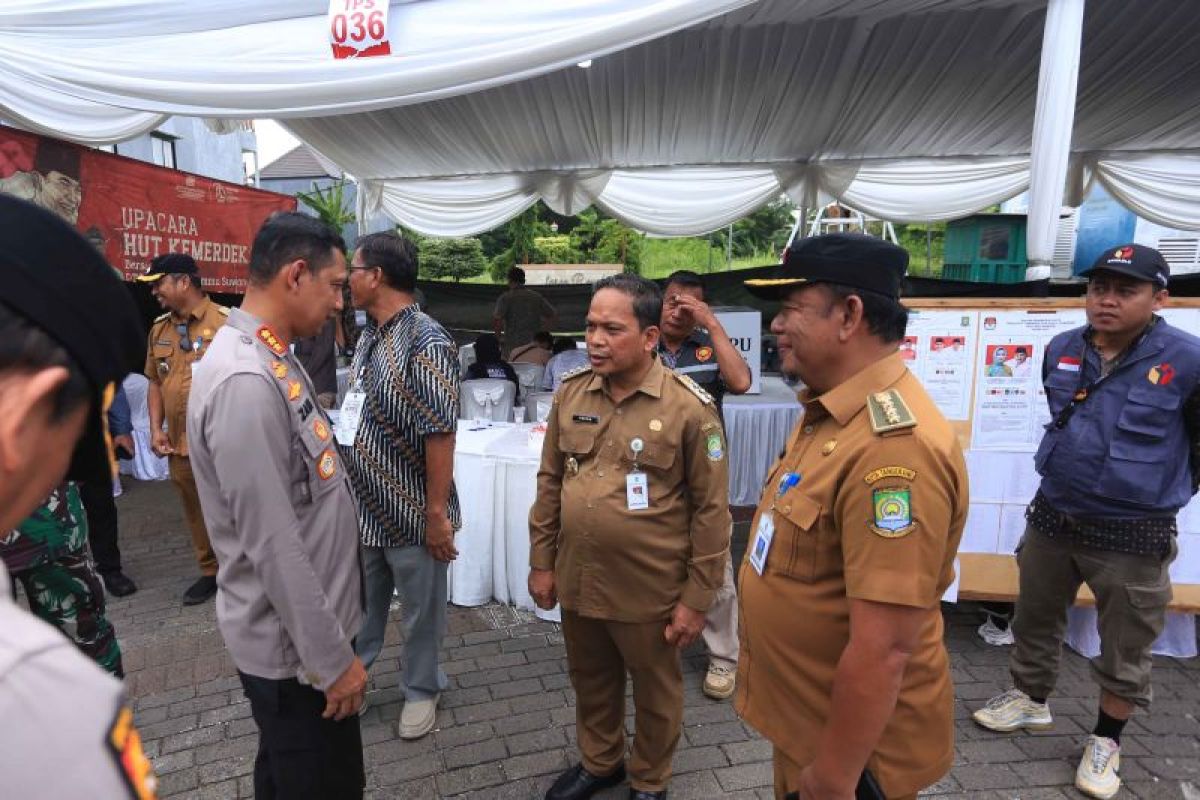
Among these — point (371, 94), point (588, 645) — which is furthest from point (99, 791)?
point (371, 94)

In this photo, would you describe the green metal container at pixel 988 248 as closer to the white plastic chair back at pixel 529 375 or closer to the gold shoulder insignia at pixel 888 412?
the white plastic chair back at pixel 529 375

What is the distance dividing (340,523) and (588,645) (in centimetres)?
103

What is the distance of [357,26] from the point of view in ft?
10.9

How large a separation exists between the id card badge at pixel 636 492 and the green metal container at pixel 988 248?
564 inches

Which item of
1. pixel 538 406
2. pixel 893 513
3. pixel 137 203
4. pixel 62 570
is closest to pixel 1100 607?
pixel 893 513

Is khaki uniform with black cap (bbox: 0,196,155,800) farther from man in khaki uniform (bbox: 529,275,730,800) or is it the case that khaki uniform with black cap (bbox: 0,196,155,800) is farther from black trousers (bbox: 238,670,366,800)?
man in khaki uniform (bbox: 529,275,730,800)

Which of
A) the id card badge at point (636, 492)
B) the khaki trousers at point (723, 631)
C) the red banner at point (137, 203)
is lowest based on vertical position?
the khaki trousers at point (723, 631)

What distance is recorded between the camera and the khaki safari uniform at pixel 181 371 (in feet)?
12.8

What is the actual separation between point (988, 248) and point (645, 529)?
15.4 meters

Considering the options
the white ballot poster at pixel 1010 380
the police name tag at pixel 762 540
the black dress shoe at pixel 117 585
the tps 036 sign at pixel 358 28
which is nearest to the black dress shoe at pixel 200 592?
the black dress shoe at pixel 117 585

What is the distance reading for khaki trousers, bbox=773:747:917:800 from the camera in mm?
1560

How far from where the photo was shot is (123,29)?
3602 mm

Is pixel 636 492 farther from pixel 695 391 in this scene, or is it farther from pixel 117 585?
pixel 117 585

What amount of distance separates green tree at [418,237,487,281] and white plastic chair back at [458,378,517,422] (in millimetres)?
24697
